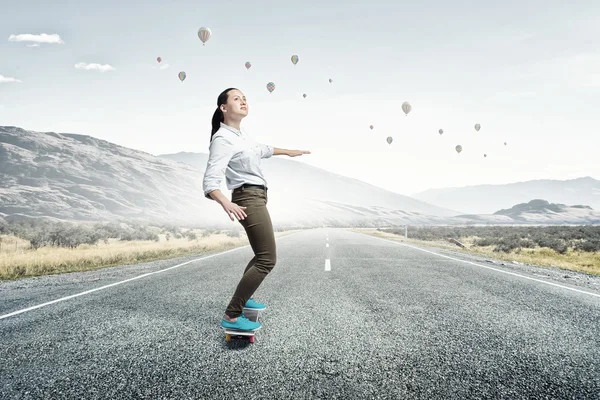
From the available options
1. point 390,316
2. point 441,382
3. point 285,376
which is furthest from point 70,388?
point 390,316

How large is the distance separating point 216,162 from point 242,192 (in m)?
0.36

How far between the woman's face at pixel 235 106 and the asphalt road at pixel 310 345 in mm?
2154

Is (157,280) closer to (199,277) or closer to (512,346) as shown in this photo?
(199,277)

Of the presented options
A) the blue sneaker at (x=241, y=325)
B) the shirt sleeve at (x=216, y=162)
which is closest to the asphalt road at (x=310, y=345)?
the blue sneaker at (x=241, y=325)

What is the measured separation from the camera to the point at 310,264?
927 centimetres

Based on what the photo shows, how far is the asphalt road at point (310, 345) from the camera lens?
2.38m

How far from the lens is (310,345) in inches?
125

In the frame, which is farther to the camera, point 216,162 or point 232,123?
point 232,123

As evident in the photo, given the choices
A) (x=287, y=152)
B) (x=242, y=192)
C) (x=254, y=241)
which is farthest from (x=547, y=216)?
(x=242, y=192)

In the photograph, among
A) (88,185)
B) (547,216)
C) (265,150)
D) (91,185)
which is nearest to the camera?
(265,150)

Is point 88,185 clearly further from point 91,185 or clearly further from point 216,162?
point 216,162

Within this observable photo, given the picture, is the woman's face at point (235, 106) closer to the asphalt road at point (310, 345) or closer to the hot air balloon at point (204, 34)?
the asphalt road at point (310, 345)

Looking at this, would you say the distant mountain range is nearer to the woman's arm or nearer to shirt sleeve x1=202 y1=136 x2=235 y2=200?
the woman's arm

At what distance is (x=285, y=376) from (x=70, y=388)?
4.73 feet
